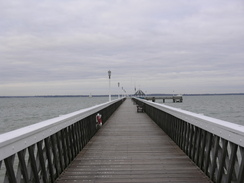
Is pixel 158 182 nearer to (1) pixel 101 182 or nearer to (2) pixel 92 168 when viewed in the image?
(1) pixel 101 182

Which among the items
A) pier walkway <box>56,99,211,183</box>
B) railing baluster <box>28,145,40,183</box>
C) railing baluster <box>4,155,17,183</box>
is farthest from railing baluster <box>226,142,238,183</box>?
railing baluster <box>4,155,17,183</box>

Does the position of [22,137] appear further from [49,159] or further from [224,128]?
[224,128]

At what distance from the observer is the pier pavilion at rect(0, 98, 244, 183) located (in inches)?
141

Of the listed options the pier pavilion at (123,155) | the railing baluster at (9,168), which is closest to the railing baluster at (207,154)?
the pier pavilion at (123,155)

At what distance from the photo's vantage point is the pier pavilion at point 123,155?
3.58 m

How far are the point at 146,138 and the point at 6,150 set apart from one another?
6.37 metres

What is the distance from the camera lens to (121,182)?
463cm

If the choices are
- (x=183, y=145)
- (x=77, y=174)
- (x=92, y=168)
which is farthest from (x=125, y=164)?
(x=183, y=145)

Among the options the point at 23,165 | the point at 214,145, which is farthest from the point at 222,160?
the point at 23,165

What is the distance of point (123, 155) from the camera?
657 centimetres

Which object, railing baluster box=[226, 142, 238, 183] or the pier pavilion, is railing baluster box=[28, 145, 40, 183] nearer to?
the pier pavilion

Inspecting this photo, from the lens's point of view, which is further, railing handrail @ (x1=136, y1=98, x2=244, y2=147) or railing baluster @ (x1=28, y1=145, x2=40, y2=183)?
railing baluster @ (x1=28, y1=145, x2=40, y2=183)

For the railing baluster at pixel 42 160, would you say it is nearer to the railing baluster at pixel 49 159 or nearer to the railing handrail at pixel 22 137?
the railing handrail at pixel 22 137

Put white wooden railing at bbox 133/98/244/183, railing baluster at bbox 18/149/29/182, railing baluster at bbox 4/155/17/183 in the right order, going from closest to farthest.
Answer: railing baluster at bbox 4/155/17/183 → railing baluster at bbox 18/149/29/182 → white wooden railing at bbox 133/98/244/183
